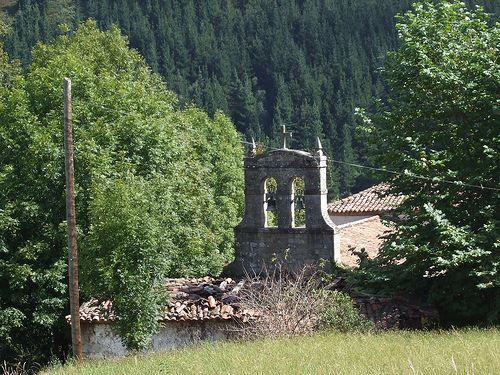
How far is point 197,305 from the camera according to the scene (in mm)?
23875

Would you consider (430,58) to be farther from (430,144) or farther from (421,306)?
(421,306)

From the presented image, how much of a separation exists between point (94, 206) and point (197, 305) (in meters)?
3.61

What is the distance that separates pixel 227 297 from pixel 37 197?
7036 mm

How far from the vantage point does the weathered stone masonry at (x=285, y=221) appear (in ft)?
81.4

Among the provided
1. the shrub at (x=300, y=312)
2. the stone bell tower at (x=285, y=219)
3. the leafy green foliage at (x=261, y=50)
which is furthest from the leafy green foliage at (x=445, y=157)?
the leafy green foliage at (x=261, y=50)

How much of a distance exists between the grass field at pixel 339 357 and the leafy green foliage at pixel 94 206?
3384 millimetres

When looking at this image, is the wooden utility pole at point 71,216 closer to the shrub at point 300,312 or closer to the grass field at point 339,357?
the grass field at point 339,357

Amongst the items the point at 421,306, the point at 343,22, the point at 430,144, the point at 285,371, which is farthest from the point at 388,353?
the point at 343,22

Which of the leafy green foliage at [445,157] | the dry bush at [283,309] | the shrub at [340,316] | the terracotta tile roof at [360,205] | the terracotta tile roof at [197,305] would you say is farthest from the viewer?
the terracotta tile roof at [360,205]

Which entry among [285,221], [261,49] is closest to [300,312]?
[285,221]

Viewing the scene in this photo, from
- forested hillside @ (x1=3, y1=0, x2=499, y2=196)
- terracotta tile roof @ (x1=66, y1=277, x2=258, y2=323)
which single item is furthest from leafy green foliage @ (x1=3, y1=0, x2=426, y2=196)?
terracotta tile roof @ (x1=66, y1=277, x2=258, y2=323)

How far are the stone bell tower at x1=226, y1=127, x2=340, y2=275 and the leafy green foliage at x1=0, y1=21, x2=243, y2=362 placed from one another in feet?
7.25

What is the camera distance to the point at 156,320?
877 inches

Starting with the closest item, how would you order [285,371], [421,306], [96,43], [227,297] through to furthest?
[285,371] < [421,306] < [227,297] < [96,43]
